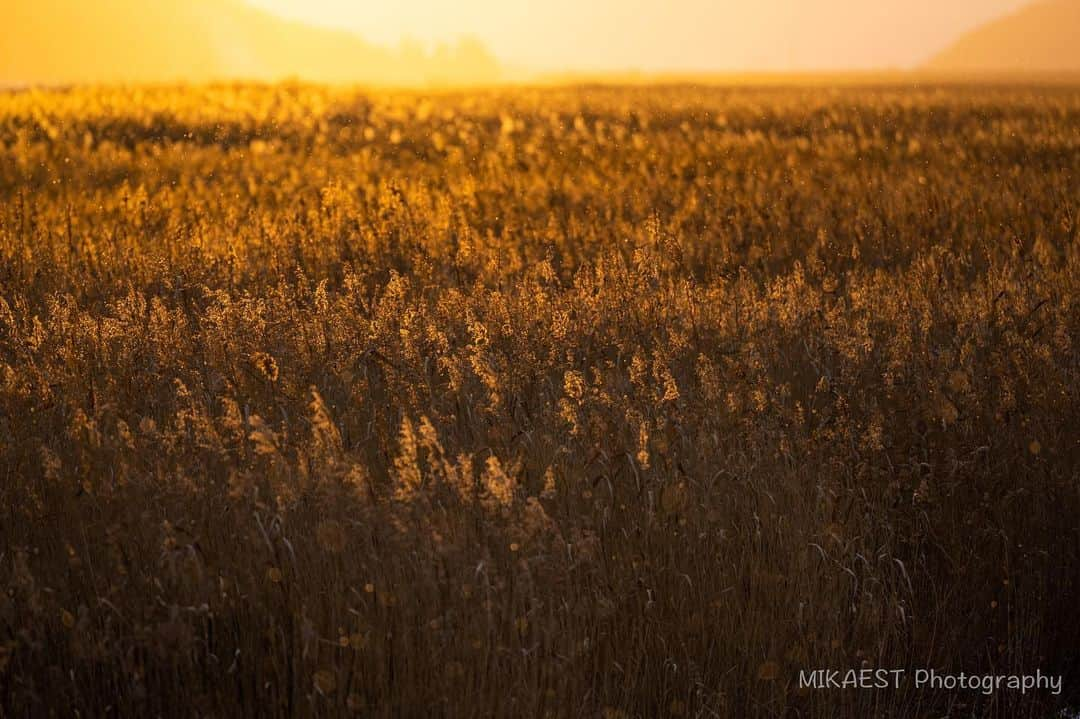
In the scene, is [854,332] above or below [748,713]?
above

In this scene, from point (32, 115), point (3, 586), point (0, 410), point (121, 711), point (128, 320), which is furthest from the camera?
point (32, 115)

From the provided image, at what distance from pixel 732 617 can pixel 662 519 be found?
0.40 meters

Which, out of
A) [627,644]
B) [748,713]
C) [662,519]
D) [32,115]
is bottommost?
[748,713]

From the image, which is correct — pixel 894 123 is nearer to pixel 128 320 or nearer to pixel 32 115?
pixel 32 115

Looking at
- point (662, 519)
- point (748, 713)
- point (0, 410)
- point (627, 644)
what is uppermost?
point (0, 410)

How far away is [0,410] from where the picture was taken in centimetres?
454

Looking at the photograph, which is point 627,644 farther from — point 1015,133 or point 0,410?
point 1015,133

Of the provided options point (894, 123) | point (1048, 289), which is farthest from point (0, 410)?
point (894, 123)

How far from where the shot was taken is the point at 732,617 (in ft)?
11.8

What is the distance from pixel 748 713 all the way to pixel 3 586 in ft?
7.36

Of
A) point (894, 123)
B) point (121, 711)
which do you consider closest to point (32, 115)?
point (894, 123)

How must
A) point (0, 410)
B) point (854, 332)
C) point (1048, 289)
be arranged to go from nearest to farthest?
point (0, 410) < point (854, 332) < point (1048, 289)

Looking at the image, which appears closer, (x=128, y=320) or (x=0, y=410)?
(x=0, y=410)

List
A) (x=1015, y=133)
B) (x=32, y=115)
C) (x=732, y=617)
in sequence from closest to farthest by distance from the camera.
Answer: (x=732, y=617)
(x=1015, y=133)
(x=32, y=115)
